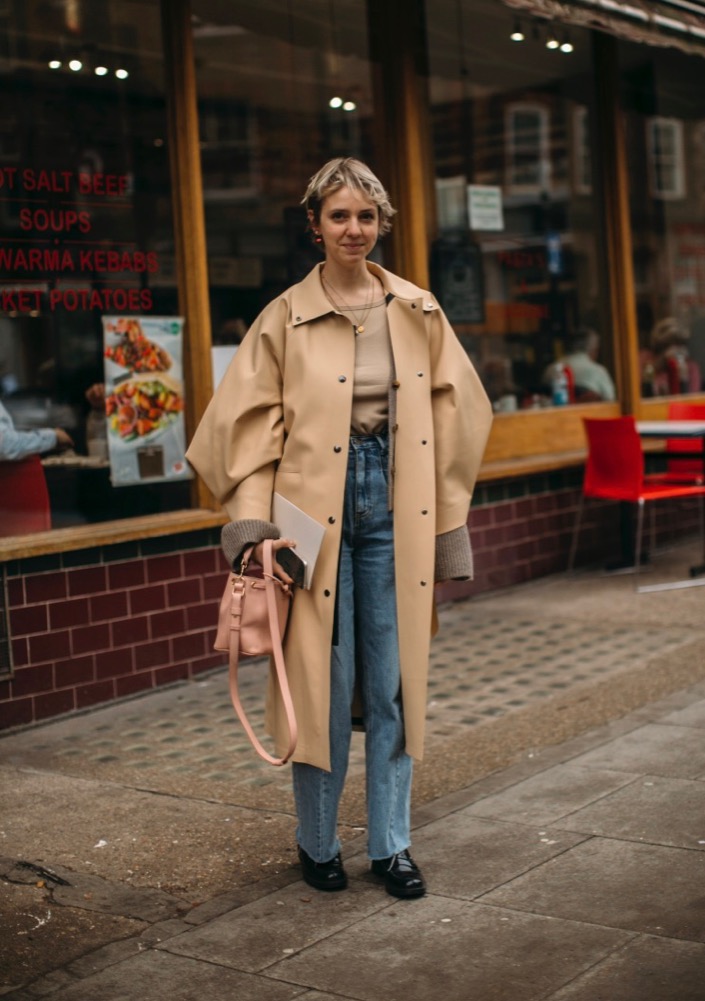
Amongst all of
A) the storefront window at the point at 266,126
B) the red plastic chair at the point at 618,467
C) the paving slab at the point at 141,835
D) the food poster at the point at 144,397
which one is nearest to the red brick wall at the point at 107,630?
the food poster at the point at 144,397

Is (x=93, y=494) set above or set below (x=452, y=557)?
above

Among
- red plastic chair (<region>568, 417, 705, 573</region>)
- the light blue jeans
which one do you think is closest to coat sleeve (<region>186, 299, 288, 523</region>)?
the light blue jeans

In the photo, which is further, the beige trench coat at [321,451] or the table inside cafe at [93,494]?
the table inside cafe at [93,494]

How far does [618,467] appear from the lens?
9.91m

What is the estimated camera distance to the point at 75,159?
743cm

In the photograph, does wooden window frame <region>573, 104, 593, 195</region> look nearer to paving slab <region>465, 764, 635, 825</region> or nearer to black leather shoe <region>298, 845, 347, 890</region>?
paving slab <region>465, 764, 635, 825</region>

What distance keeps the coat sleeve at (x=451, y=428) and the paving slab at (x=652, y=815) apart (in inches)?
46.6

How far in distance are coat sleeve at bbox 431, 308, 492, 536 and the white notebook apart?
1.39ft

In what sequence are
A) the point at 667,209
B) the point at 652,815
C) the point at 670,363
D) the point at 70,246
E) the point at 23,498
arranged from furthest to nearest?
1. the point at 667,209
2. the point at 670,363
3. the point at 70,246
4. the point at 23,498
5. the point at 652,815

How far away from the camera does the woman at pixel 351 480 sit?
4367 millimetres

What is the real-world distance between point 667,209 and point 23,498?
7.03 metres

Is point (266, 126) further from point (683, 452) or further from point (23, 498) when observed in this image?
point (683, 452)

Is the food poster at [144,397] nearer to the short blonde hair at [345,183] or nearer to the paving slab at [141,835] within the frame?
the paving slab at [141,835]

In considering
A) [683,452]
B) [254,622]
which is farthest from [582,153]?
[254,622]
